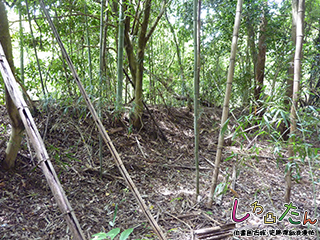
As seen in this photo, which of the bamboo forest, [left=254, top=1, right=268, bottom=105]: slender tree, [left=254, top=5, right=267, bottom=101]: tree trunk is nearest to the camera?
the bamboo forest

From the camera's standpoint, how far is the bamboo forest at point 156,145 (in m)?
1.55

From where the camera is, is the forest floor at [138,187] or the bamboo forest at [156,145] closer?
the bamboo forest at [156,145]

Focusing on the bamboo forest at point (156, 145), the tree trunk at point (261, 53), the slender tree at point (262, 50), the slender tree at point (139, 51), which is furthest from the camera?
the tree trunk at point (261, 53)

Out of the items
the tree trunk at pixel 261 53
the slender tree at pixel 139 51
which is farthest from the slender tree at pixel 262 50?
the slender tree at pixel 139 51

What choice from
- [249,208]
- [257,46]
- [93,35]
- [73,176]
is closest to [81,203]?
[73,176]

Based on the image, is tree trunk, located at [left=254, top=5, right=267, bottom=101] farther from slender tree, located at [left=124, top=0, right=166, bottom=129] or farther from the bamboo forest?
slender tree, located at [left=124, top=0, right=166, bottom=129]

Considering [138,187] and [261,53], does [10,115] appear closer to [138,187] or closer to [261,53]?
[138,187]

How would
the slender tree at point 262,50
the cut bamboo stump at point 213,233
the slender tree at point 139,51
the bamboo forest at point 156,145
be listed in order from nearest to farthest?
the bamboo forest at point 156,145
the cut bamboo stump at point 213,233
the slender tree at point 139,51
the slender tree at point 262,50

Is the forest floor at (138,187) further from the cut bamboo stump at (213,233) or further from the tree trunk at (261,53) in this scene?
the tree trunk at (261,53)

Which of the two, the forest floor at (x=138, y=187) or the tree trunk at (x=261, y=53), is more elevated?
A: the tree trunk at (x=261, y=53)

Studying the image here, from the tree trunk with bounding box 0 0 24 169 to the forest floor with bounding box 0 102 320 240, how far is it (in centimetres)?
12

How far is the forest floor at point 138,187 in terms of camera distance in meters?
1.73

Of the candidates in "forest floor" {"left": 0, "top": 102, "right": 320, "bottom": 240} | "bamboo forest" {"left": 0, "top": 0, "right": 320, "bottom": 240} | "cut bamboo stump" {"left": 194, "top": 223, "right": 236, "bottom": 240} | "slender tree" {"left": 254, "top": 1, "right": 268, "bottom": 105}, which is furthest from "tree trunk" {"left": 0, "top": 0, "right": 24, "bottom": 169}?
"slender tree" {"left": 254, "top": 1, "right": 268, "bottom": 105}

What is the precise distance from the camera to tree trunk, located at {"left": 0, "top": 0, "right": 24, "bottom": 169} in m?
1.72
